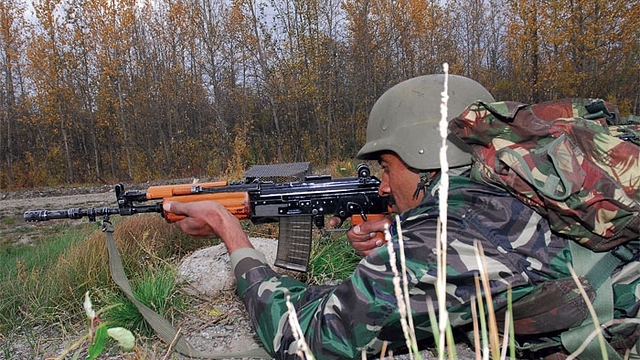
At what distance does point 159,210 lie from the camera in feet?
9.98

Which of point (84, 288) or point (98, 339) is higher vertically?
point (98, 339)

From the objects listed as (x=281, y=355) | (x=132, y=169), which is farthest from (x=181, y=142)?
(x=281, y=355)

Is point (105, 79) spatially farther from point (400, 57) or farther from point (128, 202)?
point (128, 202)

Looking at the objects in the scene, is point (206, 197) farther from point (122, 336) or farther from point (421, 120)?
point (122, 336)

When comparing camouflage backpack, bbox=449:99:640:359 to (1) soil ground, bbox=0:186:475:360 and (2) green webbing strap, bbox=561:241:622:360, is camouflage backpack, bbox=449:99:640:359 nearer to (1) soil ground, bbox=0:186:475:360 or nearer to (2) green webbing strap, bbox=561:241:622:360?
(2) green webbing strap, bbox=561:241:622:360

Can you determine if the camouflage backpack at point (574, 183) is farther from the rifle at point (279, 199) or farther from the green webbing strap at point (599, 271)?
the rifle at point (279, 199)

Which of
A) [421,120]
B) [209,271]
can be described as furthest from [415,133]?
[209,271]

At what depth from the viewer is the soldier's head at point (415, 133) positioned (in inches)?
87.3

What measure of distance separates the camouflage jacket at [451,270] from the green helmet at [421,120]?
13.8 inches

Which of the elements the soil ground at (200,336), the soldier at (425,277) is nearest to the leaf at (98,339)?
the soldier at (425,277)

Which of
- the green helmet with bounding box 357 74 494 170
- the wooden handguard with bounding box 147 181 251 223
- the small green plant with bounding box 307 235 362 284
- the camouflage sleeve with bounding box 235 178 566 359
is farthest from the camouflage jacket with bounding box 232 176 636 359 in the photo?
the small green plant with bounding box 307 235 362 284

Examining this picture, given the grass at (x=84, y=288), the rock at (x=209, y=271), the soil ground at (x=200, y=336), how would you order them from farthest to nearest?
the rock at (x=209, y=271)
the grass at (x=84, y=288)
the soil ground at (x=200, y=336)

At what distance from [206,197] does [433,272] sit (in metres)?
1.81

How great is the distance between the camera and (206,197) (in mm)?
3004
